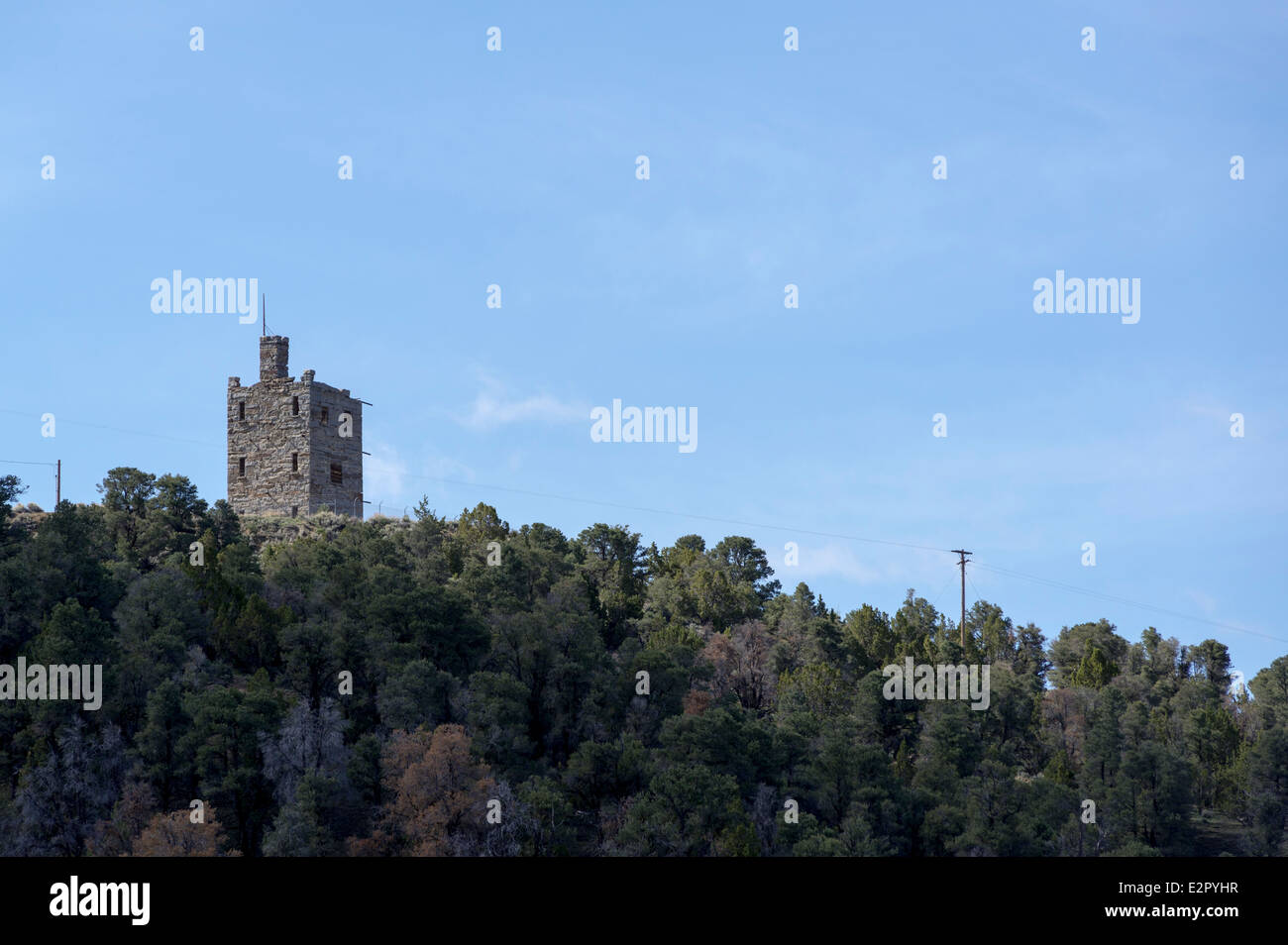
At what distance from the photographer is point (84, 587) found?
5422 centimetres

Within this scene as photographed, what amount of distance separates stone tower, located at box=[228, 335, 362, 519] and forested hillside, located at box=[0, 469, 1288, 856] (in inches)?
103

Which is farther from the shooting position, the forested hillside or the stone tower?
the stone tower

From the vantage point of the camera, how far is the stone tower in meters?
76.4

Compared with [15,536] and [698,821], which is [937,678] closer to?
[698,821]

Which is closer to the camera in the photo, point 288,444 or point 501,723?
point 501,723

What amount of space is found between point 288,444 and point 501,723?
30491 mm

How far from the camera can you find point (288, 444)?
7681 centimetres

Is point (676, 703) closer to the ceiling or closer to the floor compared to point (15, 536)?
closer to the floor

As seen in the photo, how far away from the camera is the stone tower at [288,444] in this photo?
3009 inches
